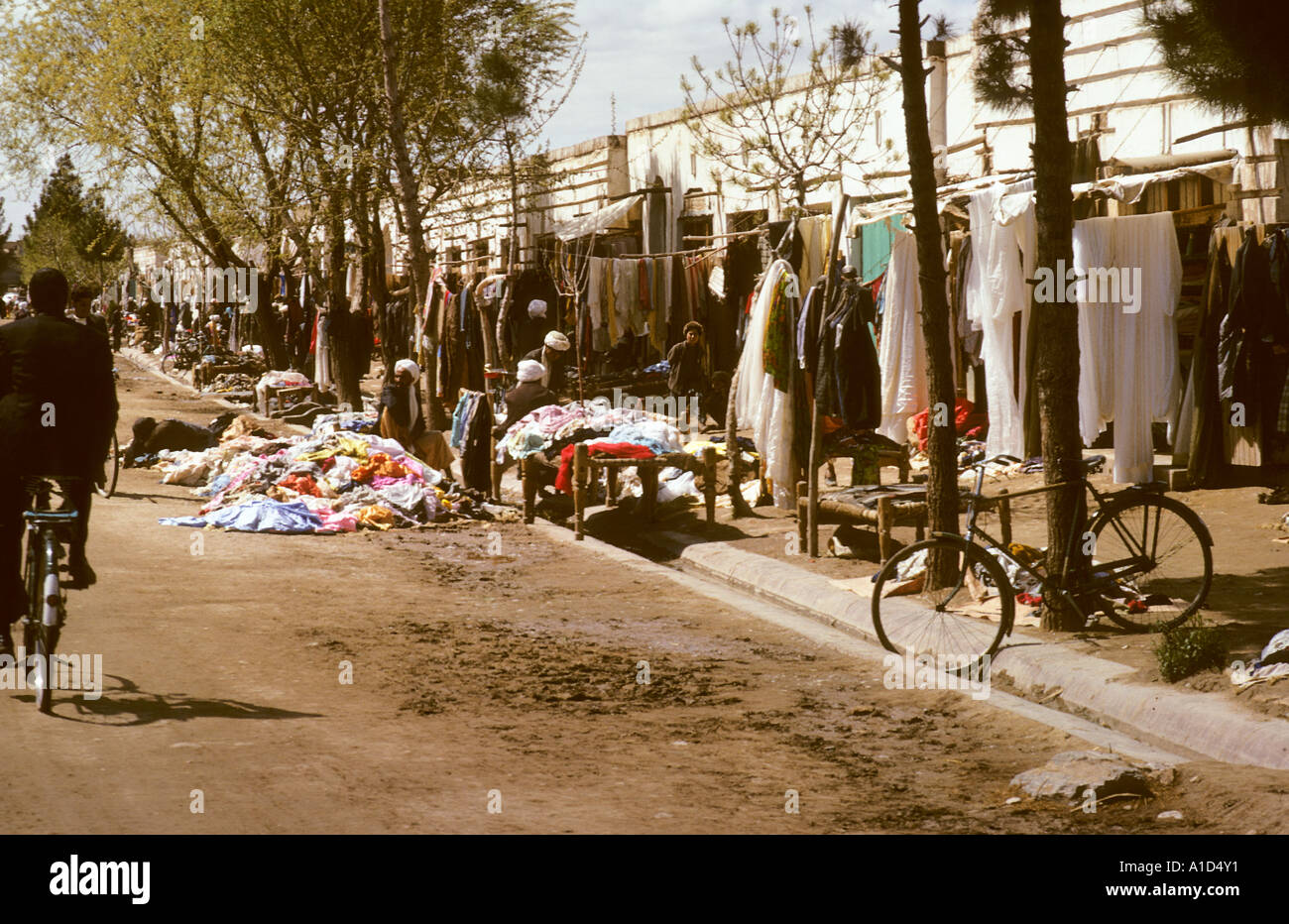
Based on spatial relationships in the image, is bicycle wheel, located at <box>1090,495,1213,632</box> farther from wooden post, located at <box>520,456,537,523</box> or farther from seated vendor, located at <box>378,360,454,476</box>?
seated vendor, located at <box>378,360,454,476</box>

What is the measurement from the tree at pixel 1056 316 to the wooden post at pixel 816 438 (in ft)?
10.2

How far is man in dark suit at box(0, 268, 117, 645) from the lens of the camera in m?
7.00

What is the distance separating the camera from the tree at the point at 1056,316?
8.60 meters

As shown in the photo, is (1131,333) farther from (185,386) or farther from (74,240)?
(74,240)

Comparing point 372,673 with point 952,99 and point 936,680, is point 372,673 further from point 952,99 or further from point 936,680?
point 952,99

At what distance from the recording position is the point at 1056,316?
28.5 feet

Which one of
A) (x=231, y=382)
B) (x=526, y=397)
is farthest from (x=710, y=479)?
(x=231, y=382)

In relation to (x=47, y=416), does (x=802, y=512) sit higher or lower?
lower

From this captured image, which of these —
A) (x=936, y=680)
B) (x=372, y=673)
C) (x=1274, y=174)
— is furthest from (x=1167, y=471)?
(x=372, y=673)

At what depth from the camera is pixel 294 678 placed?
26.2 ft

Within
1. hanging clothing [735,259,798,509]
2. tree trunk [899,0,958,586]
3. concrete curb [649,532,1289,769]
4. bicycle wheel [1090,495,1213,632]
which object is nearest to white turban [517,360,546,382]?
hanging clothing [735,259,798,509]

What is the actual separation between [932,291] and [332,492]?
7.74m

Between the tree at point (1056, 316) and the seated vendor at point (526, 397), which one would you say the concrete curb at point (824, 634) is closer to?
the tree at point (1056, 316)

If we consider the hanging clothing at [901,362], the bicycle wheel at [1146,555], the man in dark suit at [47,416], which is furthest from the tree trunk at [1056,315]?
the man in dark suit at [47,416]
